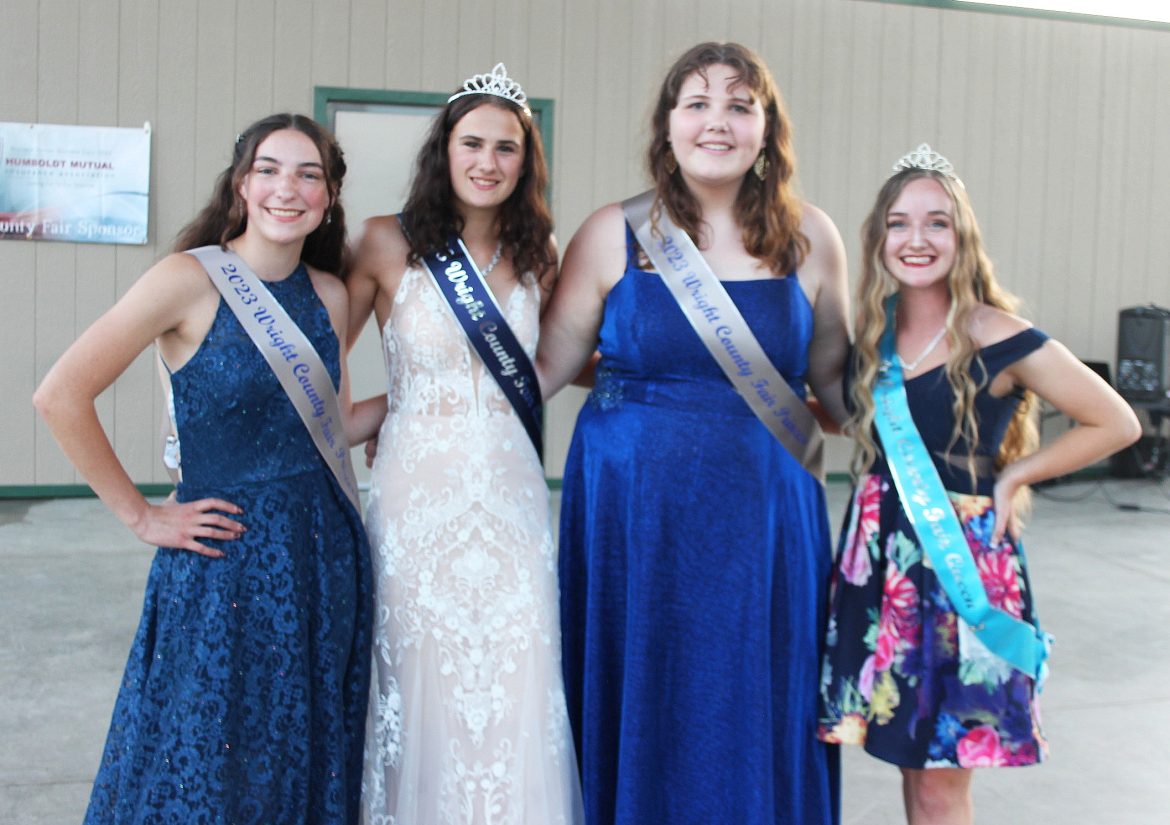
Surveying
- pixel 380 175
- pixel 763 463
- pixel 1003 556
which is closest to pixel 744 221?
pixel 763 463

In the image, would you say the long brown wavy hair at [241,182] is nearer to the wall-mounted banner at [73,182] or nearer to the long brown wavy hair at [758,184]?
the long brown wavy hair at [758,184]

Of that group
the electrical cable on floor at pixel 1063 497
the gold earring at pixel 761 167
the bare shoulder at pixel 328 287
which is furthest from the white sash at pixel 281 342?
the electrical cable on floor at pixel 1063 497

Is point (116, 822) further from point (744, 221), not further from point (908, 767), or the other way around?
point (744, 221)

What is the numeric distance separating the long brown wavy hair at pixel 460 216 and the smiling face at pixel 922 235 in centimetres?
64

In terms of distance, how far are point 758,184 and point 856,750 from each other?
196 centimetres

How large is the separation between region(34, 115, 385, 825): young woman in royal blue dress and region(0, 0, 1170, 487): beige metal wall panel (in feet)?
14.0

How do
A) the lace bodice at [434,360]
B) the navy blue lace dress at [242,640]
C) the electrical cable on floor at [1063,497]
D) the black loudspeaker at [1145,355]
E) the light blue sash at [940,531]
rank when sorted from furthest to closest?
the black loudspeaker at [1145,355], the electrical cable on floor at [1063,497], the lace bodice at [434,360], the light blue sash at [940,531], the navy blue lace dress at [242,640]

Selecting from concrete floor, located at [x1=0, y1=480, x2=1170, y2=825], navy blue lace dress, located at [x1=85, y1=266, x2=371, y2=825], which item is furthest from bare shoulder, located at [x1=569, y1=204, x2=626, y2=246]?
concrete floor, located at [x1=0, y1=480, x2=1170, y2=825]

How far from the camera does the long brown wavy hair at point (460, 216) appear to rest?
6.91 ft

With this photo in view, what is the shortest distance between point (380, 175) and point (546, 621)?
204 inches

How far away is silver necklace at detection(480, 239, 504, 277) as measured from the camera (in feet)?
7.05

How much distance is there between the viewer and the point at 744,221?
2107 millimetres

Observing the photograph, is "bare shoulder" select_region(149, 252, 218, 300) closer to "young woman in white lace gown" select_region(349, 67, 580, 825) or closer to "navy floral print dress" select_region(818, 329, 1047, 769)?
"young woman in white lace gown" select_region(349, 67, 580, 825)

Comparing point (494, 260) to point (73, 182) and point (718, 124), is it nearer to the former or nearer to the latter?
point (718, 124)
